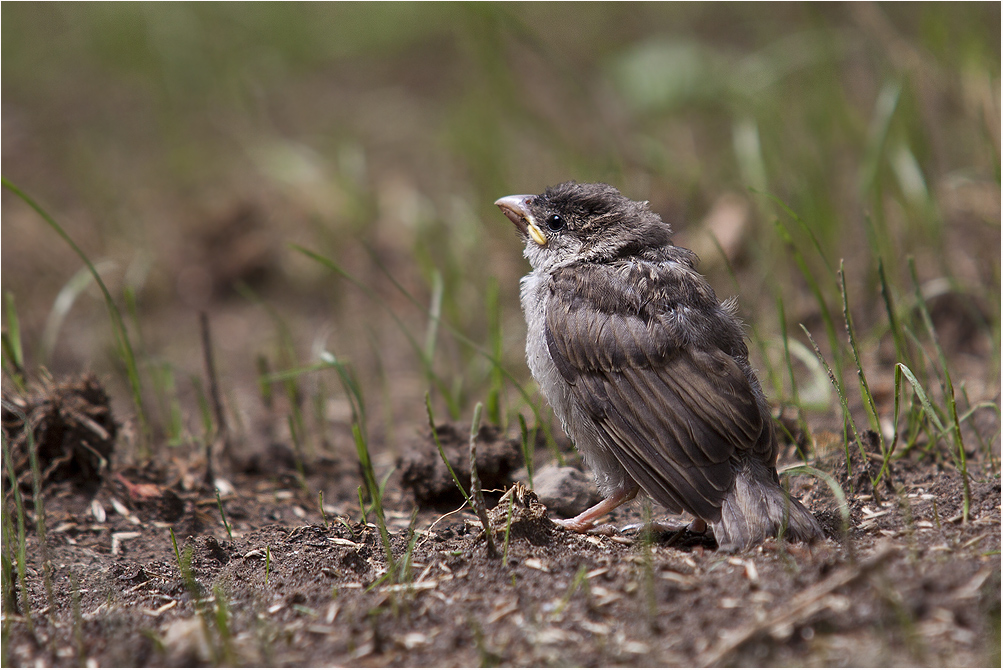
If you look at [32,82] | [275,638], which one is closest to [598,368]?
[275,638]

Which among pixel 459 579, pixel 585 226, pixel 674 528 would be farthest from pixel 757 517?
pixel 585 226

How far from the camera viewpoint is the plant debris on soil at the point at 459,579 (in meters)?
2.22

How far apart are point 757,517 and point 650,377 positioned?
647 mm

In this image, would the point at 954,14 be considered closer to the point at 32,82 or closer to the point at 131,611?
Result: the point at 131,611

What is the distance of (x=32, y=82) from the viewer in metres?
9.38

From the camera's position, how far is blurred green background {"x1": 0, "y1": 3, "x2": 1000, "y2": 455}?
17.1 ft

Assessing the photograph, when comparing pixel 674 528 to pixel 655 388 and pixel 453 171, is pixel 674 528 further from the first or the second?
pixel 453 171

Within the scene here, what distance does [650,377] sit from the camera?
3252 mm

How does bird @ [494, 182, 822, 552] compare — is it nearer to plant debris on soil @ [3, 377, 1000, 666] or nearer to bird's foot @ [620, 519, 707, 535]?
bird's foot @ [620, 519, 707, 535]

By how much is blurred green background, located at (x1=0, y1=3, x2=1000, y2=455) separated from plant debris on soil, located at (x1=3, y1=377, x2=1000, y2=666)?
0.73 meters

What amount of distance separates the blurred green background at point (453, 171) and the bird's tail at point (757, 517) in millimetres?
933

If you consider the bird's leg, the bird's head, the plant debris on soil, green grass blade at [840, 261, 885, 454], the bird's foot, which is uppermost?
the bird's head

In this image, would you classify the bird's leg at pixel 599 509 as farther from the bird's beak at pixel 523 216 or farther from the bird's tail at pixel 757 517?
the bird's beak at pixel 523 216

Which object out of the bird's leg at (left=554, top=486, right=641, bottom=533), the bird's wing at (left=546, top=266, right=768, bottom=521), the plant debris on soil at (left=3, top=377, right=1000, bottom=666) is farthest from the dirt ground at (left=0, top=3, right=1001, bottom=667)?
the bird's wing at (left=546, top=266, right=768, bottom=521)
